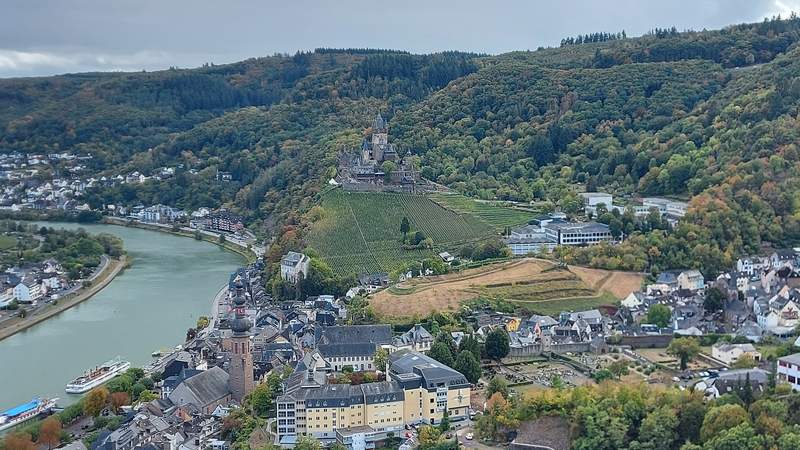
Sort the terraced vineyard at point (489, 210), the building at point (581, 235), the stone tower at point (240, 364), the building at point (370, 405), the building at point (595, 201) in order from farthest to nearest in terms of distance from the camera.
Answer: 1. the terraced vineyard at point (489, 210)
2. the building at point (595, 201)
3. the building at point (581, 235)
4. the stone tower at point (240, 364)
5. the building at point (370, 405)

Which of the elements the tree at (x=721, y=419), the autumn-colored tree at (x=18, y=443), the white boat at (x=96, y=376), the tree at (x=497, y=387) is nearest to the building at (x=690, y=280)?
the tree at (x=497, y=387)

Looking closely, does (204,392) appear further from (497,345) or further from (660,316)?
(660,316)

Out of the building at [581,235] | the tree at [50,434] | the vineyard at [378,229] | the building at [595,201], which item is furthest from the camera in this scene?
the building at [595,201]

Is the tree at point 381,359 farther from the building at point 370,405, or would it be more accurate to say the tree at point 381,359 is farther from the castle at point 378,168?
the castle at point 378,168

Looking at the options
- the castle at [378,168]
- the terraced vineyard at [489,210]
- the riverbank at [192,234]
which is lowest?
the riverbank at [192,234]

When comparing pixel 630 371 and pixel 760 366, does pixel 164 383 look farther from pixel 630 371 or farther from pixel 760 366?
pixel 760 366

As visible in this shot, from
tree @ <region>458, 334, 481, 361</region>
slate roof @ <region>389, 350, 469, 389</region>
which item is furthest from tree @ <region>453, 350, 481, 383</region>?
tree @ <region>458, 334, 481, 361</region>
